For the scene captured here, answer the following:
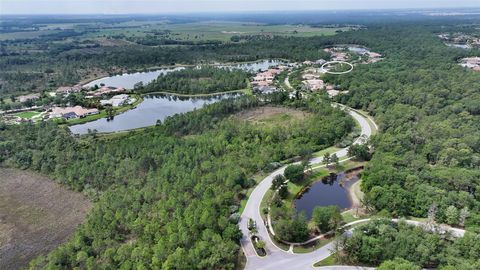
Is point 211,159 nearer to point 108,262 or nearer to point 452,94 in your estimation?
point 108,262

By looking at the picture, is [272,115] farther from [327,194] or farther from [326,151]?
[327,194]

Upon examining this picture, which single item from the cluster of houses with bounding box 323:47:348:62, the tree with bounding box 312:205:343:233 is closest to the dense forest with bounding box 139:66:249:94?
the cluster of houses with bounding box 323:47:348:62

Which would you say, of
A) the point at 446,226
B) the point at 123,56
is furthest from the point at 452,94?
the point at 123,56

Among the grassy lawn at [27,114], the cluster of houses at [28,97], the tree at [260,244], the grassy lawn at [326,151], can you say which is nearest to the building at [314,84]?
the grassy lawn at [326,151]

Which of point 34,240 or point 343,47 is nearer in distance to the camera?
point 34,240

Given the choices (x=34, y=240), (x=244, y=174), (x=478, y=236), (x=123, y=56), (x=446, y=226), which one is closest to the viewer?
(x=478, y=236)
